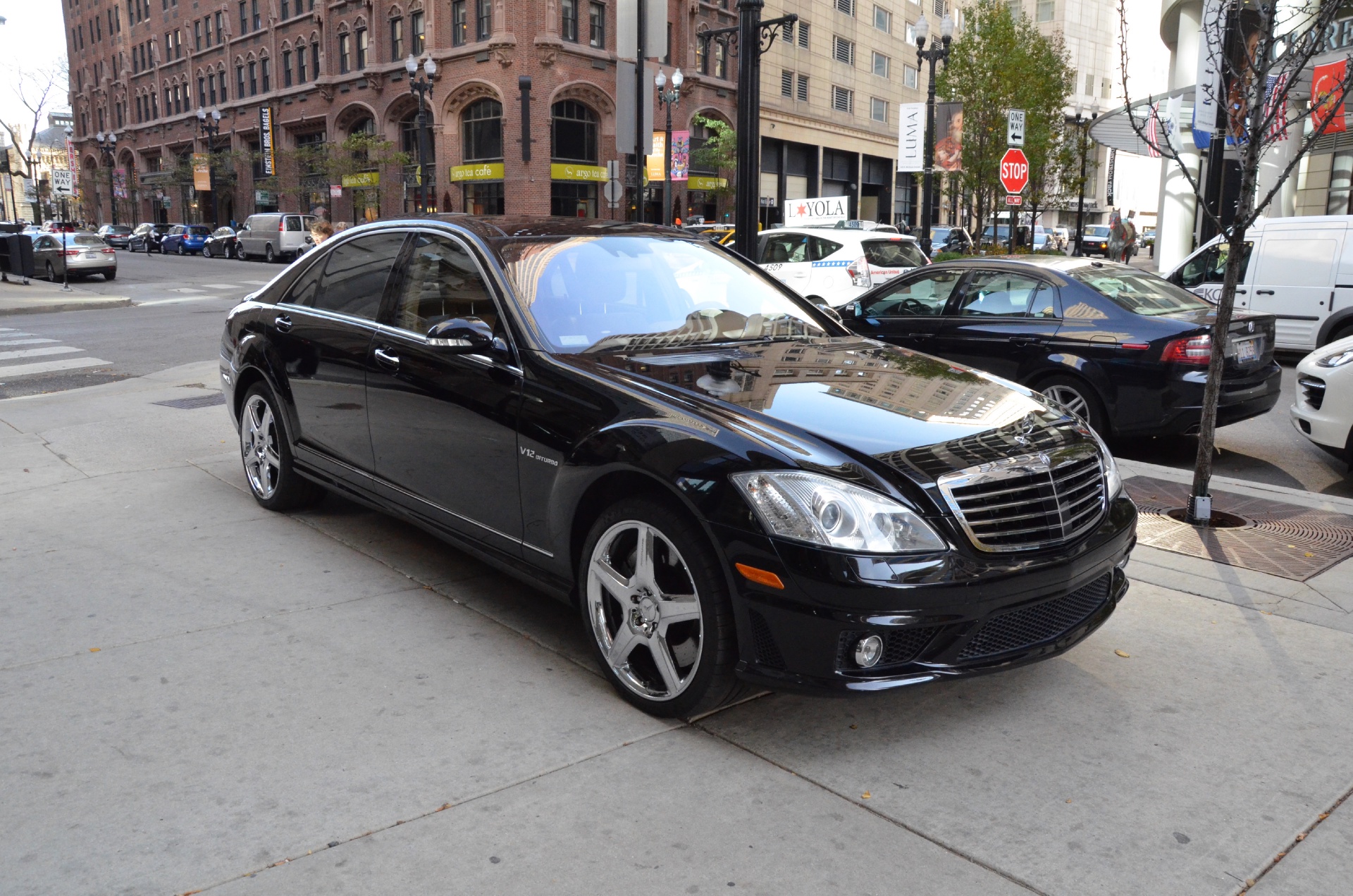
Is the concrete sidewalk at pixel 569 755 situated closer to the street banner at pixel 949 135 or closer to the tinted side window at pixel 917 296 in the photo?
the tinted side window at pixel 917 296

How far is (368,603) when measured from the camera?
4.67 metres

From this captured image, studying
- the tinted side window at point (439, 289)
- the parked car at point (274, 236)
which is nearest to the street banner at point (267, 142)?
the parked car at point (274, 236)

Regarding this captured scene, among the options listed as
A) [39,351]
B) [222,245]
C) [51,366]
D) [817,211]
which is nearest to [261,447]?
[51,366]

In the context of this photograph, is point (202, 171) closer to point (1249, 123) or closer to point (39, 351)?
point (39, 351)

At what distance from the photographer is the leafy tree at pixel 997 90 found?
89.2ft

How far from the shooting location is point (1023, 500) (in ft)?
11.1

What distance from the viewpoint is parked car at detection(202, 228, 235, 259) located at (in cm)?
4800

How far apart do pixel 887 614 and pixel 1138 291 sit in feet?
20.4

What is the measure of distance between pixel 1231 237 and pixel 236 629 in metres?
5.29

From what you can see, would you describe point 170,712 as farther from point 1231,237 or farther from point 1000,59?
point 1000,59

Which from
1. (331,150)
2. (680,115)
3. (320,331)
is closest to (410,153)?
→ (331,150)

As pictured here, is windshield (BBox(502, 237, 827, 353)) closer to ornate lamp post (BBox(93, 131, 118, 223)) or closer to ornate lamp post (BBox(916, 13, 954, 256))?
ornate lamp post (BBox(916, 13, 954, 256))

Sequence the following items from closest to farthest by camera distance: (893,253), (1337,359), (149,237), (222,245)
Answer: (1337,359)
(893,253)
(222,245)
(149,237)

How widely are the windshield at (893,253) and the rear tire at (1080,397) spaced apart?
782cm
